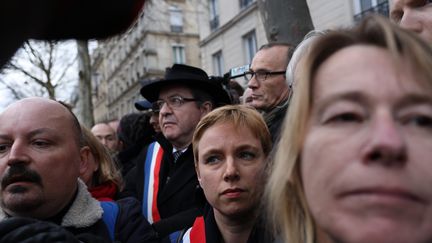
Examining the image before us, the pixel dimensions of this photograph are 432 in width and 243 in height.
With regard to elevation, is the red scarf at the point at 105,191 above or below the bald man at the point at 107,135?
below

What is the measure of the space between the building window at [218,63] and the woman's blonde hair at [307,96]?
18.6 meters

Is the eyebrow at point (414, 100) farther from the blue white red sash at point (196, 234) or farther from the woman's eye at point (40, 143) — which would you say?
the woman's eye at point (40, 143)

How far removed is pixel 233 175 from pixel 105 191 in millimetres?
1052

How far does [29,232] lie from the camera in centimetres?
149

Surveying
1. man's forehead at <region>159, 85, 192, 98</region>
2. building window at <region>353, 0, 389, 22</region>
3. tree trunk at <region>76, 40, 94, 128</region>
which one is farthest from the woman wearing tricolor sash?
tree trunk at <region>76, 40, 94, 128</region>

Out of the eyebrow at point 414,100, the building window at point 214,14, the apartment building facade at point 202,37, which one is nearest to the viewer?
the eyebrow at point 414,100

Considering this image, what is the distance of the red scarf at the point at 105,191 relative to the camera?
9.55ft

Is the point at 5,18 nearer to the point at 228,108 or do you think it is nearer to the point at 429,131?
the point at 429,131

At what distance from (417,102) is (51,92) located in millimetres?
15536

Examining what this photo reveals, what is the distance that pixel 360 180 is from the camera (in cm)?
114

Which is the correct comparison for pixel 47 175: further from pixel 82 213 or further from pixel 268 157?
pixel 268 157

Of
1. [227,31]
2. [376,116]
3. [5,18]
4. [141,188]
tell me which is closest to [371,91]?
[376,116]

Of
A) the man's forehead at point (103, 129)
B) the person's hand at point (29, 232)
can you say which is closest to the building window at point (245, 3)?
the man's forehead at point (103, 129)

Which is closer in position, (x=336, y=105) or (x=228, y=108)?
(x=336, y=105)
